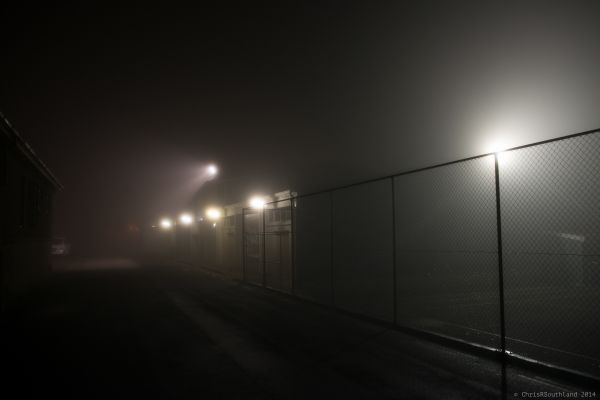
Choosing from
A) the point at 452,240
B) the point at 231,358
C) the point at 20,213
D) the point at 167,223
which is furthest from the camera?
the point at 167,223

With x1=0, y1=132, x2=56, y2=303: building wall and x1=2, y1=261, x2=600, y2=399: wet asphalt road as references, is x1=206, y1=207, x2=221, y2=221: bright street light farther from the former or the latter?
x1=2, y1=261, x2=600, y2=399: wet asphalt road

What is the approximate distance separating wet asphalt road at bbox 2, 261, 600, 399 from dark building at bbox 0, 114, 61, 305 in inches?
90.2

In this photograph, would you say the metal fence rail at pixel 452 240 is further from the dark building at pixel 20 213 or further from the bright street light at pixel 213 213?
the dark building at pixel 20 213

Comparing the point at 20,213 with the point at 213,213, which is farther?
the point at 213,213

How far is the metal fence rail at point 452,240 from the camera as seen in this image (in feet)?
47.2

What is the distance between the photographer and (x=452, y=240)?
84.1ft

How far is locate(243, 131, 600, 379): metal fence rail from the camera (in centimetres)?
1439

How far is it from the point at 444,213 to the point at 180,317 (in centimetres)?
1952

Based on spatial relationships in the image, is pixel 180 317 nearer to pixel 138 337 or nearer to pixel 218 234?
pixel 138 337

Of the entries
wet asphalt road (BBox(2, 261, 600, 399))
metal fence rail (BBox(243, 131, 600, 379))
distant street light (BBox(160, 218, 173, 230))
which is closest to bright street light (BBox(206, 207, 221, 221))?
metal fence rail (BBox(243, 131, 600, 379))

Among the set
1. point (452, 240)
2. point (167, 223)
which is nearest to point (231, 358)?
point (452, 240)

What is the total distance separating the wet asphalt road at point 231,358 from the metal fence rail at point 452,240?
→ 345cm

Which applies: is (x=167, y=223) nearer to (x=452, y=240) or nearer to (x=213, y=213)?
(x=213, y=213)

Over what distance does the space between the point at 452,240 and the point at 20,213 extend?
21.9 m
